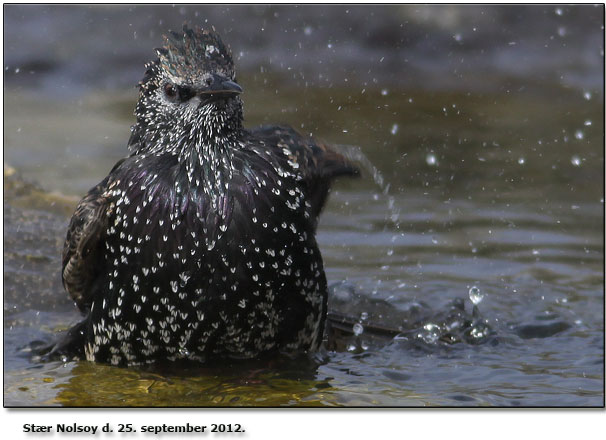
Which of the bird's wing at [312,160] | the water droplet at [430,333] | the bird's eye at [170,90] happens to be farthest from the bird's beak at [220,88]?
the water droplet at [430,333]

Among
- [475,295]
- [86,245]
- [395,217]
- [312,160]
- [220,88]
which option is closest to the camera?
[220,88]

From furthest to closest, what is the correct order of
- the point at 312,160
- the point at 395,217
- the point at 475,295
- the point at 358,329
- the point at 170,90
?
the point at 395,217 < the point at 475,295 < the point at 358,329 < the point at 312,160 < the point at 170,90

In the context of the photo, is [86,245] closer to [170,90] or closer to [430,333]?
[170,90]

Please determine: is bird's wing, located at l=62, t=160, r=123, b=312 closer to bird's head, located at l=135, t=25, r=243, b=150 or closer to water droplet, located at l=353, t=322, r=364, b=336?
bird's head, located at l=135, t=25, r=243, b=150

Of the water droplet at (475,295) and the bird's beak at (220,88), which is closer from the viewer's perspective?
the bird's beak at (220,88)

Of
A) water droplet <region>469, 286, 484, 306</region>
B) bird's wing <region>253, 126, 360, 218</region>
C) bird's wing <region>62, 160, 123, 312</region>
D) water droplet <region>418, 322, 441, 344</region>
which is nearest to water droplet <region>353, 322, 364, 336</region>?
water droplet <region>418, 322, 441, 344</region>

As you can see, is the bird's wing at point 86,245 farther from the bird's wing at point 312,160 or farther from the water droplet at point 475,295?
the water droplet at point 475,295

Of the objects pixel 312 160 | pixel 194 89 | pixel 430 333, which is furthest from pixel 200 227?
pixel 430 333

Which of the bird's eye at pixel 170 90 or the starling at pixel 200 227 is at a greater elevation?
the bird's eye at pixel 170 90
